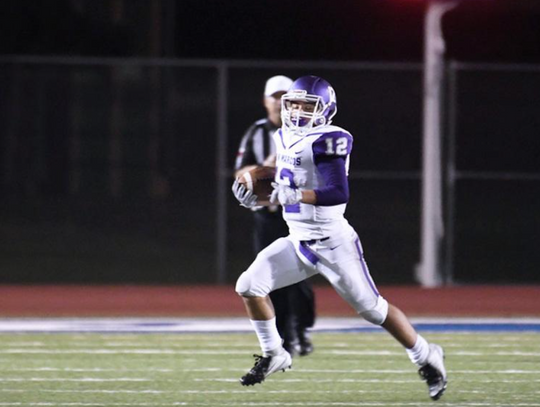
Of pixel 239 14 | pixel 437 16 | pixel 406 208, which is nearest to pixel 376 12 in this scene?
pixel 239 14

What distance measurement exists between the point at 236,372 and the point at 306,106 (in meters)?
1.81

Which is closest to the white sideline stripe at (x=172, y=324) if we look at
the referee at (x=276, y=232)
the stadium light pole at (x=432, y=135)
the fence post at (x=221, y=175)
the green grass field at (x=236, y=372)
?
the green grass field at (x=236, y=372)

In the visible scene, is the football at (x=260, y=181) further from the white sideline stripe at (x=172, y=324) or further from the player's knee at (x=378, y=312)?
the white sideline stripe at (x=172, y=324)

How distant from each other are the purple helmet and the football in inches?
10.5

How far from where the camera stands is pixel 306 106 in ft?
24.3

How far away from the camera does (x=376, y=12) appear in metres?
38.0

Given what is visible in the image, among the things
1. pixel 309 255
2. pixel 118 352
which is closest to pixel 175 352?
pixel 118 352

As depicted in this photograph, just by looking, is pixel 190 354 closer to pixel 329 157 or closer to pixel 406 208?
pixel 329 157

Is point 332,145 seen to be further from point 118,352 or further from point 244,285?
point 118,352

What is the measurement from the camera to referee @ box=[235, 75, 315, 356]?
29.2 feet

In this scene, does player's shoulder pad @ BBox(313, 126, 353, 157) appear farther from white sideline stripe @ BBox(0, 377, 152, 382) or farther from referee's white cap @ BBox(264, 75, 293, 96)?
white sideline stripe @ BBox(0, 377, 152, 382)

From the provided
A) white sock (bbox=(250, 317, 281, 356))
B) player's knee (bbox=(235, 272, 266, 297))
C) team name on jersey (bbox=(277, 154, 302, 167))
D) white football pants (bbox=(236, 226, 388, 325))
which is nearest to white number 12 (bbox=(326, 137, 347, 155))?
team name on jersey (bbox=(277, 154, 302, 167))

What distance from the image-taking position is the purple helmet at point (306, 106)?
7383mm

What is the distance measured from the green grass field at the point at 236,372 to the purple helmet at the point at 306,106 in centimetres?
139
